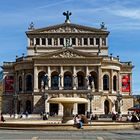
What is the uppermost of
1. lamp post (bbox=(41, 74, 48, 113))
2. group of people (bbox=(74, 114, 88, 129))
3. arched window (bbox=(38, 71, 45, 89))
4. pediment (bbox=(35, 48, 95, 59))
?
pediment (bbox=(35, 48, 95, 59))

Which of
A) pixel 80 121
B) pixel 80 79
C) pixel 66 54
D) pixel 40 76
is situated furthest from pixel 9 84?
pixel 80 121

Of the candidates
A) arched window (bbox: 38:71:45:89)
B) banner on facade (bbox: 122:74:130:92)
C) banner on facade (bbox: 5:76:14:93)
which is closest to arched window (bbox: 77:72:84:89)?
arched window (bbox: 38:71:45:89)

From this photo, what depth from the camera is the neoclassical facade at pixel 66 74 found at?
11550cm

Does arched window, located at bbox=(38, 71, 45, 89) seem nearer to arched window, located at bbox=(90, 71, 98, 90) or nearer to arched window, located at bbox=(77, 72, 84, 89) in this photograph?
arched window, located at bbox=(77, 72, 84, 89)

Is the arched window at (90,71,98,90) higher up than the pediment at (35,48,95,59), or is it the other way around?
the pediment at (35,48,95,59)

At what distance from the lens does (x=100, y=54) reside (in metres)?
128

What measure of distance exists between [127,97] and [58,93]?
21621mm

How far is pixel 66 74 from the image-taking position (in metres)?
120

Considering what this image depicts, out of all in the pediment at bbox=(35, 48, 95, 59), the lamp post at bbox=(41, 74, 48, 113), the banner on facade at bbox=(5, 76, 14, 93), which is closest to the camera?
the lamp post at bbox=(41, 74, 48, 113)

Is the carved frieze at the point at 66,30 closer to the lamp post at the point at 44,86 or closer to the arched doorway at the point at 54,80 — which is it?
the arched doorway at the point at 54,80

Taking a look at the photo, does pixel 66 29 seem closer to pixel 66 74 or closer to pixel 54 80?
pixel 66 74

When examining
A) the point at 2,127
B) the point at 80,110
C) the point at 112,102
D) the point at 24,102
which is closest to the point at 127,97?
the point at 112,102

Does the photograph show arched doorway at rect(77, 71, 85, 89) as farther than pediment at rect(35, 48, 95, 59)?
Yes

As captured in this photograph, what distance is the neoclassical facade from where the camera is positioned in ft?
379
